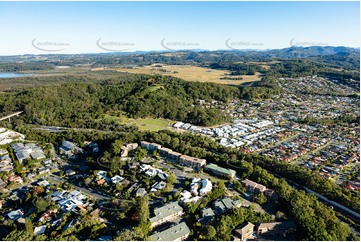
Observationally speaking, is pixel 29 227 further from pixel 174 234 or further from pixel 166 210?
pixel 174 234

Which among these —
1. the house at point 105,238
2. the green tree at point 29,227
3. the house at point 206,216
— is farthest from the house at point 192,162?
the green tree at point 29,227

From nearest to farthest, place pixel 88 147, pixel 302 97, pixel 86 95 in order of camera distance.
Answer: pixel 88 147 → pixel 86 95 → pixel 302 97

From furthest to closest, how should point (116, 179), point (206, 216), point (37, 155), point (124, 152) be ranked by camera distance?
point (37, 155), point (124, 152), point (116, 179), point (206, 216)

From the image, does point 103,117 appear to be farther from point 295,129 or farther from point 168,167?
point 295,129

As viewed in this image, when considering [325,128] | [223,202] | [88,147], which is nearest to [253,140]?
[325,128]

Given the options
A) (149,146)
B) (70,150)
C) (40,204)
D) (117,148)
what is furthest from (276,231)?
(70,150)

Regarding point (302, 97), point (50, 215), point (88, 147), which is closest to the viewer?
point (50, 215)
